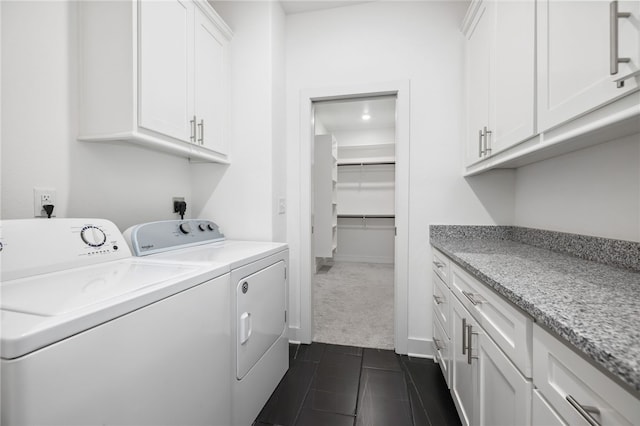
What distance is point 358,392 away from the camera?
5.24 ft

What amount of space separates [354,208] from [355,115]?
1.70 meters

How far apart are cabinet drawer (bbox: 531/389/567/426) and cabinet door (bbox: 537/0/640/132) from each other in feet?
2.70

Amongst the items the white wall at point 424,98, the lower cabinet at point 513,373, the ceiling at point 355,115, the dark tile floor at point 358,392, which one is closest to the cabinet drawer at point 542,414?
the lower cabinet at point 513,373

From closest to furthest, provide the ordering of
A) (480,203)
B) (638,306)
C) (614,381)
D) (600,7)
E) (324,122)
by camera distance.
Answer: (614,381) < (638,306) < (600,7) < (480,203) < (324,122)

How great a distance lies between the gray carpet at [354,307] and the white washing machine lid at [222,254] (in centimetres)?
114

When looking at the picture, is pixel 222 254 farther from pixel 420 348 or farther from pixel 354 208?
pixel 354 208

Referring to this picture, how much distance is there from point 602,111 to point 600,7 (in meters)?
0.30

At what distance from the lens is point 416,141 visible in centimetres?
204

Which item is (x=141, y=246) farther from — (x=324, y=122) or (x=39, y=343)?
(x=324, y=122)

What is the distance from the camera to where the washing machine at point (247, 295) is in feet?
3.94

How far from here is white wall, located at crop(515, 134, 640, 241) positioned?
104 centimetres

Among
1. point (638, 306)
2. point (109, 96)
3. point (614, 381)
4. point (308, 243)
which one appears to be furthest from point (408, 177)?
point (109, 96)

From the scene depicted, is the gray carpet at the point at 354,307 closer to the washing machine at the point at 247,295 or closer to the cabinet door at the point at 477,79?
the washing machine at the point at 247,295

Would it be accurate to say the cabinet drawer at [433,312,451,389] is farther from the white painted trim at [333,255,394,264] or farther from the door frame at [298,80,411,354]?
the white painted trim at [333,255,394,264]
